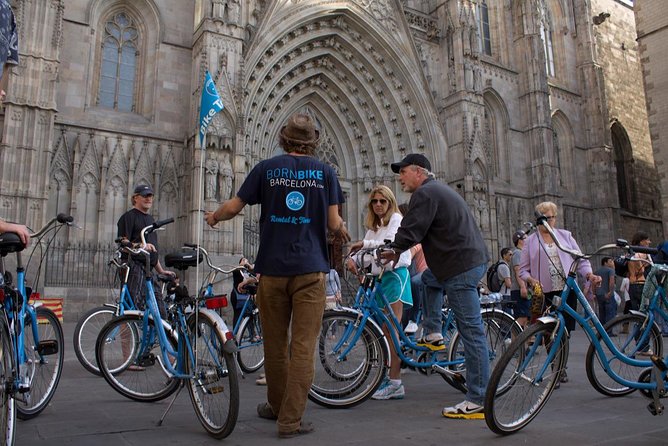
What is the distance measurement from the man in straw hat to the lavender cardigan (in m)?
2.72

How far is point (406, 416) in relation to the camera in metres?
3.70

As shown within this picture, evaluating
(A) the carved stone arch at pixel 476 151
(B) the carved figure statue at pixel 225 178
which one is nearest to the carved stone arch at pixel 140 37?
(B) the carved figure statue at pixel 225 178

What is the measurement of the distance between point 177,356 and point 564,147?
24478 mm

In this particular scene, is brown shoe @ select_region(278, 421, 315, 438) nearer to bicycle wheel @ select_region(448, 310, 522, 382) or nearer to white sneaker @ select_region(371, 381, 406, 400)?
white sneaker @ select_region(371, 381, 406, 400)

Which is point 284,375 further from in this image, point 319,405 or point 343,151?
point 343,151

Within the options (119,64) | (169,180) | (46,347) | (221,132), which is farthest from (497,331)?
(119,64)

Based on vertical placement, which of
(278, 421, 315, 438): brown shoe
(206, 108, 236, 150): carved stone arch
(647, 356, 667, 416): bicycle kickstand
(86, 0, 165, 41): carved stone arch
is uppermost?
(86, 0, 165, 41): carved stone arch

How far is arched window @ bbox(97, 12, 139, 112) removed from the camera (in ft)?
49.9

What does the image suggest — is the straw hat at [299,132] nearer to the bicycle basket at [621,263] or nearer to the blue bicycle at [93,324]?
the blue bicycle at [93,324]

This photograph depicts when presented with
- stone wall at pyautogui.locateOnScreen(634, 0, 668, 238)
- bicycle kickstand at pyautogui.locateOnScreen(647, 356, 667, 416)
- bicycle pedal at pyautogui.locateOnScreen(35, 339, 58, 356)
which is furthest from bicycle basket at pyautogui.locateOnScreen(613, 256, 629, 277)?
stone wall at pyautogui.locateOnScreen(634, 0, 668, 238)

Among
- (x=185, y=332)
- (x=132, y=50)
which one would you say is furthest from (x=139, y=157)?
(x=185, y=332)

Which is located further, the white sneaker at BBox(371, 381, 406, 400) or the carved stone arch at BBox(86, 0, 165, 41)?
the carved stone arch at BBox(86, 0, 165, 41)

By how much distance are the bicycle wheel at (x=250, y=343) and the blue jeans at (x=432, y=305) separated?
1.81m

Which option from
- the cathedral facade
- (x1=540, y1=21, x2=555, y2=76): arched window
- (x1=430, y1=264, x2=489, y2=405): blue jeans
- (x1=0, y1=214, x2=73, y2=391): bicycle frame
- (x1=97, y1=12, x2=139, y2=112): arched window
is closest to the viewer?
(x1=0, y1=214, x2=73, y2=391): bicycle frame
